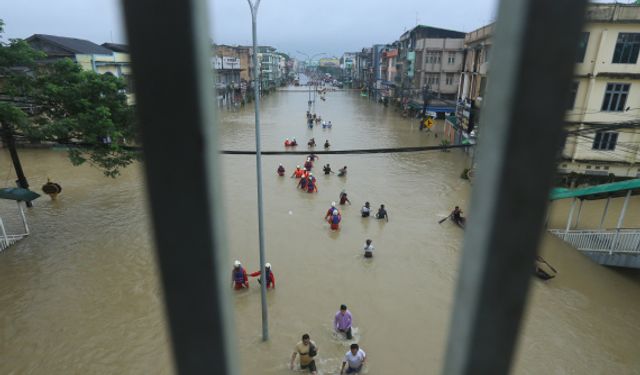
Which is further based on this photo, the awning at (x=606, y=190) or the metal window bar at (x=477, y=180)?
the awning at (x=606, y=190)

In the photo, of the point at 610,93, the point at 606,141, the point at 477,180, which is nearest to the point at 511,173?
the point at 477,180

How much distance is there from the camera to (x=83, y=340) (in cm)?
795

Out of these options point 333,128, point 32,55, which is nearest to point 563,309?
point 32,55

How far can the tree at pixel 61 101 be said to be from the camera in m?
11.4

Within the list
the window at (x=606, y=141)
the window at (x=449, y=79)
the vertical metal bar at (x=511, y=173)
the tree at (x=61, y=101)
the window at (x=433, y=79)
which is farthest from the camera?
the window at (x=433, y=79)

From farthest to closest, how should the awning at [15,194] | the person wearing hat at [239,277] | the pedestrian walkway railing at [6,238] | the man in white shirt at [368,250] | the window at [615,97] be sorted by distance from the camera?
the window at [615,97], the awning at [15,194], the pedestrian walkway railing at [6,238], the man in white shirt at [368,250], the person wearing hat at [239,277]

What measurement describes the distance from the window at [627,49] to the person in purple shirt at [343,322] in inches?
682

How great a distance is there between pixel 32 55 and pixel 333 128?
25121 millimetres

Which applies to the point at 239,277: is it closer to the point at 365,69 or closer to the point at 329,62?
the point at 365,69

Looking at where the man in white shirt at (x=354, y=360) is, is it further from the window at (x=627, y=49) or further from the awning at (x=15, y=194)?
the window at (x=627, y=49)

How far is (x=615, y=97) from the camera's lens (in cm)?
1706

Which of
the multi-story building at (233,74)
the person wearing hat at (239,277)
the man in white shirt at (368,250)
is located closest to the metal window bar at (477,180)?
the person wearing hat at (239,277)

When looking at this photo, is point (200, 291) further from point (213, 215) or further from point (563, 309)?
point (563, 309)

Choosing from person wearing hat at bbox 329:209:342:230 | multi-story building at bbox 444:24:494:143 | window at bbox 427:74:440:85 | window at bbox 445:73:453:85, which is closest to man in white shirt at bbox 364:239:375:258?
person wearing hat at bbox 329:209:342:230
